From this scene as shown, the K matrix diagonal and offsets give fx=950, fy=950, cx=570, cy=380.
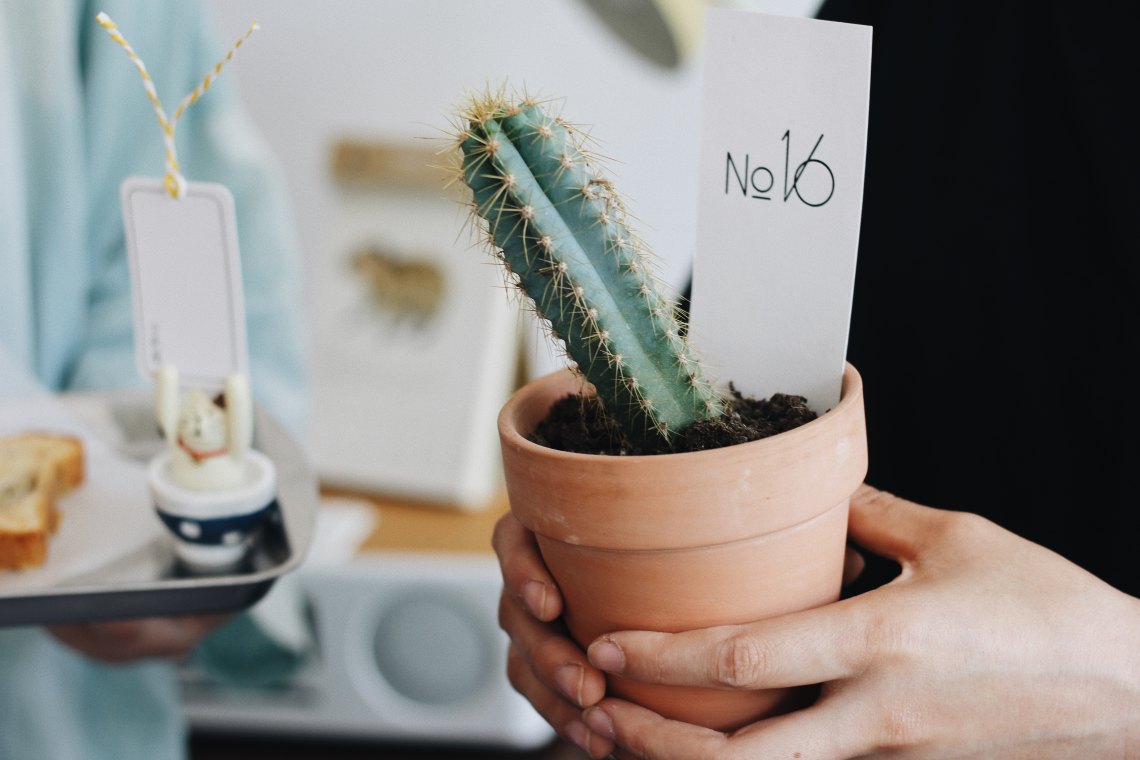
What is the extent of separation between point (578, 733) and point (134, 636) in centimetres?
46

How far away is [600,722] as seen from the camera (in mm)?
466

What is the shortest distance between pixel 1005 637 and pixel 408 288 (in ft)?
4.05

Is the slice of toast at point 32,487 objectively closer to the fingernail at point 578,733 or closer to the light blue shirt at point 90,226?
the light blue shirt at point 90,226

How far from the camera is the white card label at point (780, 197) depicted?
43 cm

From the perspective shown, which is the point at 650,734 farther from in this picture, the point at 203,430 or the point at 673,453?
the point at 203,430

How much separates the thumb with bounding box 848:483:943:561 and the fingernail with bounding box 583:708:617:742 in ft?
0.53

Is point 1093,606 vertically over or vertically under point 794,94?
under

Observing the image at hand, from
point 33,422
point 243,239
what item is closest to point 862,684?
point 33,422

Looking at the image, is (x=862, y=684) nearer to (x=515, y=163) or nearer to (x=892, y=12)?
(x=515, y=163)

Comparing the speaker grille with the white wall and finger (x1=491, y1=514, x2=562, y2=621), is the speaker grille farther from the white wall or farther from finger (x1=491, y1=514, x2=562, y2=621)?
finger (x1=491, y1=514, x2=562, y2=621)

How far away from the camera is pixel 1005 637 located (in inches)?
16.6

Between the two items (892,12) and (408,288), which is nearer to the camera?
(892,12)

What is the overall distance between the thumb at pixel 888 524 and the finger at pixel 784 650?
69 mm

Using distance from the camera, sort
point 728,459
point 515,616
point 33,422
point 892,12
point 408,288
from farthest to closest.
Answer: point 408,288
point 33,422
point 892,12
point 515,616
point 728,459
